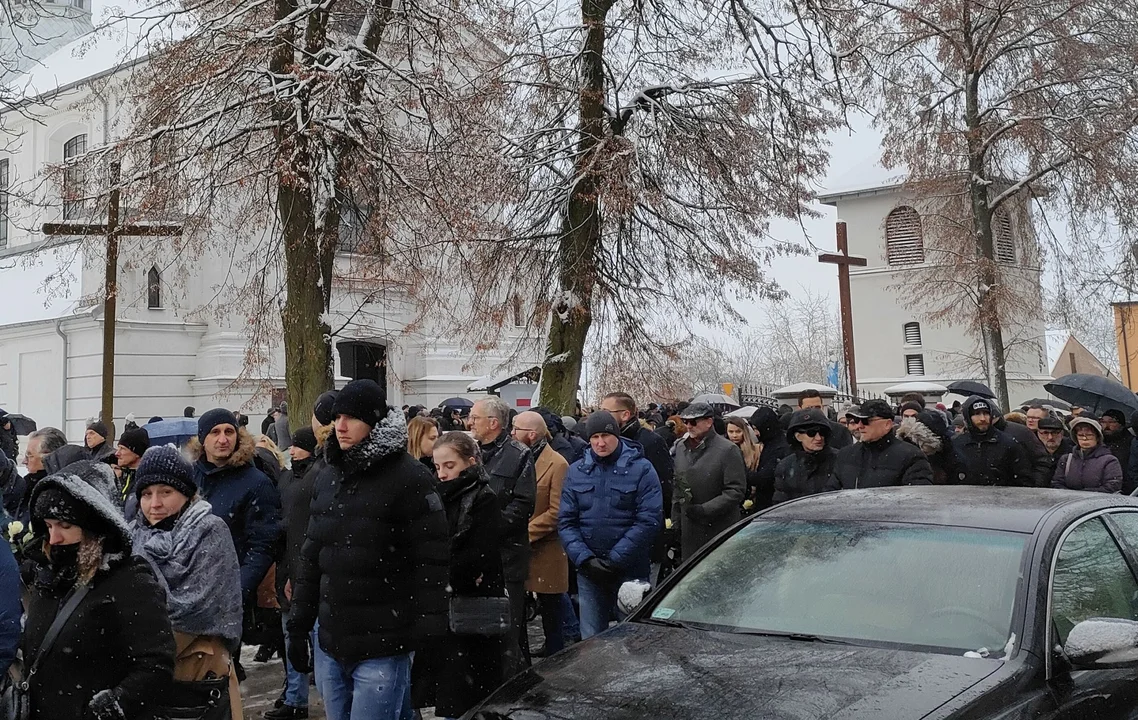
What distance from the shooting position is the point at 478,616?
5.37m

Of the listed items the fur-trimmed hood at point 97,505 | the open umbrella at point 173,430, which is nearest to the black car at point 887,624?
the fur-trimmed hood at point 97,505

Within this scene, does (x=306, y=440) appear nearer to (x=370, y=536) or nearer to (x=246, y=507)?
(x=246, y=507)

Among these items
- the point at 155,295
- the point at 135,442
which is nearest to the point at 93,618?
the point at 135,442

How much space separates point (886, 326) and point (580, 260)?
30.7 metres

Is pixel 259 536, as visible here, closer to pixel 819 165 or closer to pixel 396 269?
pixel 396 269

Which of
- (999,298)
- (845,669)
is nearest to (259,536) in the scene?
(845,669)

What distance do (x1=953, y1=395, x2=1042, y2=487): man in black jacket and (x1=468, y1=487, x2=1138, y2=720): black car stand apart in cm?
454

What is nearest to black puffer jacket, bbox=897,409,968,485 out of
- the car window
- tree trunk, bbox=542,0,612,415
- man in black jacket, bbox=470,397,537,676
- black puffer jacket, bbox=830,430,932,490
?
black puffer jacket, bbox=830,430,932,490

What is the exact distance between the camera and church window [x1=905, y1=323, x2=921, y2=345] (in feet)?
139

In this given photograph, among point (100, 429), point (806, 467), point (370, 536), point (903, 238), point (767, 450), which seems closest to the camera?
point (370, 536)

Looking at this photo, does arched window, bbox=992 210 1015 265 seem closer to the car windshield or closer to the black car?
the black car

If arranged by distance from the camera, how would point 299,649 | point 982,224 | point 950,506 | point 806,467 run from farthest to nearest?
point 982,224 → point 806,467 → point 299,649 → point 950,506

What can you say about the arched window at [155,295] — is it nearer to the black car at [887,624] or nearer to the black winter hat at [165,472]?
the black winter hat at [165,472]

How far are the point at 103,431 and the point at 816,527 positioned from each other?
7.29 metres
